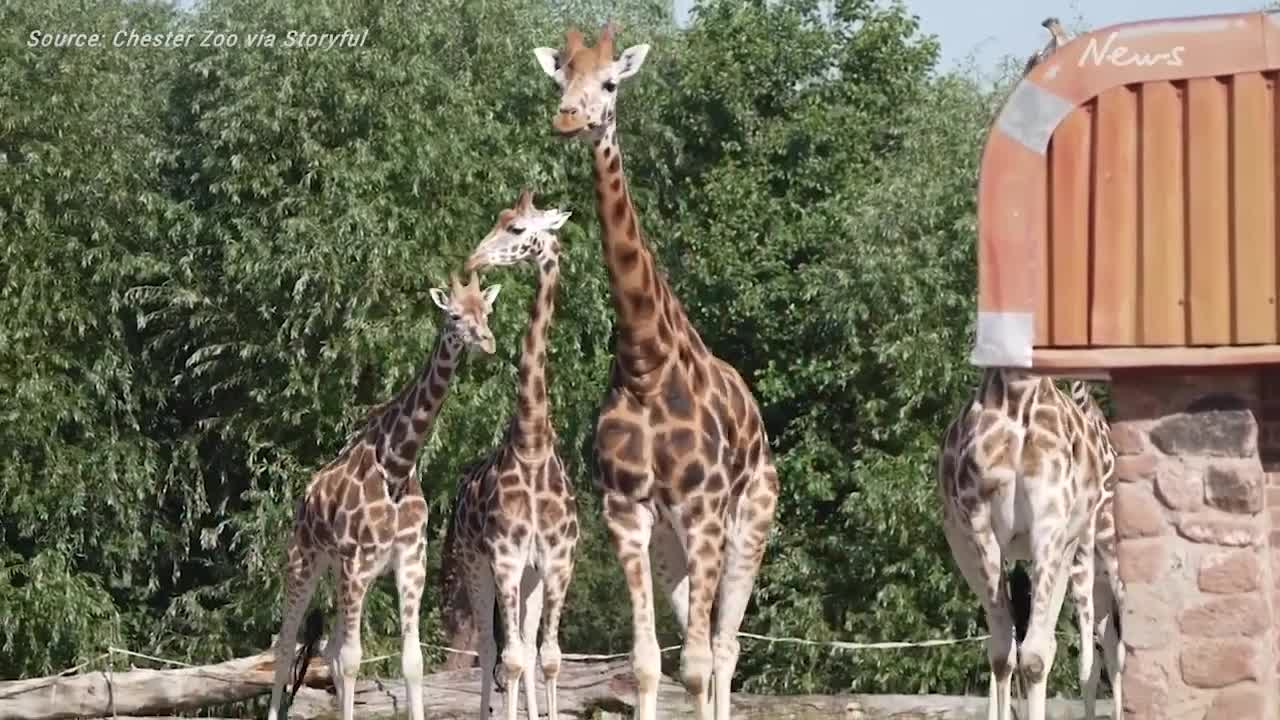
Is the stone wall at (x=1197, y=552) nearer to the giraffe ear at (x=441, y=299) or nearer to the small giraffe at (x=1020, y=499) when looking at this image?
the small giraffe at (x=1020, y=499)

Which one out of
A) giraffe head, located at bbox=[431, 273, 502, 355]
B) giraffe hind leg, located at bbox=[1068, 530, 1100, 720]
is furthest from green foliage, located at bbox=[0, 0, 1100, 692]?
giraffe hind leg, located at bbox=[1068, 530, 1100, 720]

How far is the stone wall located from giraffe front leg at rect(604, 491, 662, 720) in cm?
172

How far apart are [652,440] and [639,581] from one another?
0.55m

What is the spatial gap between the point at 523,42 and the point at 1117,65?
12.0m

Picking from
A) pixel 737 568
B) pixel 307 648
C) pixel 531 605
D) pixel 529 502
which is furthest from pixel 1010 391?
pixel 307 648

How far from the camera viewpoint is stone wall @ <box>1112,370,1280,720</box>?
7.57 m

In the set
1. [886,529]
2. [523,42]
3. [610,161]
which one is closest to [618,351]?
[610,161]

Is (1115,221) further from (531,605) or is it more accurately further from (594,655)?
(594,655)

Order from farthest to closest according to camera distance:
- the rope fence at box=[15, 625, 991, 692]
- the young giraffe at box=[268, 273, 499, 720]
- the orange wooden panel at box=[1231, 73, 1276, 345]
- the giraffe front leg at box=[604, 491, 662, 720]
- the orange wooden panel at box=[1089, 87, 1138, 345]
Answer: the rope fence at box=[15, 625, 991, 692]
the young giraffe at box=[268, 273, 499, 720]
the giraffe front leg at box=[604, 491, 662, 720]
the orange wooden panel at box=[1089, 87, 1138, 345]
the orange wooden panel at box=[1231, 73, 1276, 345]

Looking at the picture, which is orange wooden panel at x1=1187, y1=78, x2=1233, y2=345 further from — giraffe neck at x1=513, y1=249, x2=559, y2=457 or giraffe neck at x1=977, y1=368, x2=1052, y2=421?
giraffe neck at x1=513, y1=249, x2=559, y2=457

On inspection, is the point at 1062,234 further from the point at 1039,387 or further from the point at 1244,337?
the point at 1039,387

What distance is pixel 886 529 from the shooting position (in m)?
16.6

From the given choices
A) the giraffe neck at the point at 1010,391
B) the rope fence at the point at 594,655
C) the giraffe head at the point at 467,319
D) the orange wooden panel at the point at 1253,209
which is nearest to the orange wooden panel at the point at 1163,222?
the orange wooden panel at the point at 1253,209

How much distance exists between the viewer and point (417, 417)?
11211mm
